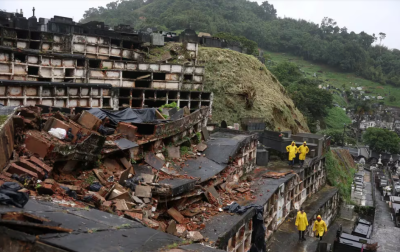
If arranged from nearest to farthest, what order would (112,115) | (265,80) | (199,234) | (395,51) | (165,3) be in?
(199,234)
(112,115)
(265,80)
(165,3)
(395,51)

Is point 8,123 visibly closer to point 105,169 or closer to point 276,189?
point 105,169

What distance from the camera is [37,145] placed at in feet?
35.2

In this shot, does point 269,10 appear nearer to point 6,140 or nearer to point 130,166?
point 130,166

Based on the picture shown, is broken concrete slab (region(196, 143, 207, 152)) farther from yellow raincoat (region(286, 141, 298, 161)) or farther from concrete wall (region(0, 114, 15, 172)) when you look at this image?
concrete wall (region(0, 114, 15, 172))

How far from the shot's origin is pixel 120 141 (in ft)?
44.2

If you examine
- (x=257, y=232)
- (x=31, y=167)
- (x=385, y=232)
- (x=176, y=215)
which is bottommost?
(x=385, y=232)

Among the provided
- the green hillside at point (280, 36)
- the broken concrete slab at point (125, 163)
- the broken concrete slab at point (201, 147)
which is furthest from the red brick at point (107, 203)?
the green hillside at point (280, 36)

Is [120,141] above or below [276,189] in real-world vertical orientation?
above

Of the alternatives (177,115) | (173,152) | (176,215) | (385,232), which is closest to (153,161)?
(173,152)

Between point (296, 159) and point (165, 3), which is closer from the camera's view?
point (296, 159)

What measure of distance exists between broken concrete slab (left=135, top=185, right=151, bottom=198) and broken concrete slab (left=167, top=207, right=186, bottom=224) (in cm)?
100

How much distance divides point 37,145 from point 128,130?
12.6ft

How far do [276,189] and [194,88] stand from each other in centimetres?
1527

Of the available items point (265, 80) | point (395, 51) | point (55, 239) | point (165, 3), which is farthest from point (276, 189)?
point (395, 51)
